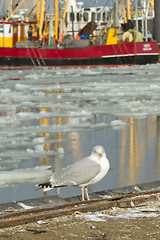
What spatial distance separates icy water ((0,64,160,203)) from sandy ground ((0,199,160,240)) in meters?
1.20

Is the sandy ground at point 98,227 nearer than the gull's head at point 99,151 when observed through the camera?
Yes

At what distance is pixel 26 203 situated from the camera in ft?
14.6

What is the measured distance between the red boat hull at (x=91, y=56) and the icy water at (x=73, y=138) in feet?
77.4

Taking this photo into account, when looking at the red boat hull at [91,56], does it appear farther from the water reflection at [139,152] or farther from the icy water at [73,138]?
the water reflection at [139,152]

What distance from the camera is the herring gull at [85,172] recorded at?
4371 mm

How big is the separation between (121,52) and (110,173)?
33.6 meters

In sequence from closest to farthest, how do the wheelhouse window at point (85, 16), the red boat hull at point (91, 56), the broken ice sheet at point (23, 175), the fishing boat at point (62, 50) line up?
the broken ice sheet at point (23, 175)
the fishing boat at point (62, 50)
the red boat hull at point (91, 56)
the wheelhouse window at point (85, 16)

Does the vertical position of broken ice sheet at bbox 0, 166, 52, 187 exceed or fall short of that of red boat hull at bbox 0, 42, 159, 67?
it exceeds it

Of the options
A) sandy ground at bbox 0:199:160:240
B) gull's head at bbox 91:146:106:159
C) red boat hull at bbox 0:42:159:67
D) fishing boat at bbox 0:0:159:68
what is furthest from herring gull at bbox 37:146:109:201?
red boat hull at bbox 0:42:159:67

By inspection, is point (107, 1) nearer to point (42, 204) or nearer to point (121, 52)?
point (121, 52)

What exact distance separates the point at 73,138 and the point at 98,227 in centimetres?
487

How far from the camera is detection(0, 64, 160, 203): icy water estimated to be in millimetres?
5883

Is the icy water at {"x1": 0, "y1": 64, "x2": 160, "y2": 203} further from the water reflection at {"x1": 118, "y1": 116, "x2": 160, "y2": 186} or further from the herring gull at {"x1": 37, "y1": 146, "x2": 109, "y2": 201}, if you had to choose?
the herring gull at {"x1": 37, "y1": 146, "x2": 109, "y2": 201}

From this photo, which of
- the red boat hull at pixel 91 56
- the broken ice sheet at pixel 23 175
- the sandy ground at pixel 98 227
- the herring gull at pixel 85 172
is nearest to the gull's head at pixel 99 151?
the herring gull at pixel 85 172
